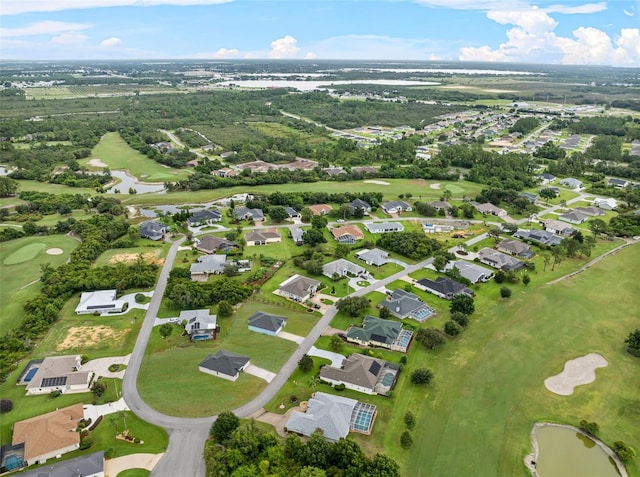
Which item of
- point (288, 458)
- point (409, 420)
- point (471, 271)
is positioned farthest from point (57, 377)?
point (471, 271)

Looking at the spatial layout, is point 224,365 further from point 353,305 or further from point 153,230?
point 153,230

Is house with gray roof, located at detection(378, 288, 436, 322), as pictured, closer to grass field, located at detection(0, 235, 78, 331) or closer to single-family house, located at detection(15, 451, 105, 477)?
single-family house, located at detection(15, 451, 105, 477)

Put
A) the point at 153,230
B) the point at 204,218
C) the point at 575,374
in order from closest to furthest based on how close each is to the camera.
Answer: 1. the point at 575,374
2. the point at 153,230
3. the point at 204,218

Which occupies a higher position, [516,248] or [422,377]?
[516,248]

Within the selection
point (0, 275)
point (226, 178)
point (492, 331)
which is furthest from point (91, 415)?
point (226, 178)

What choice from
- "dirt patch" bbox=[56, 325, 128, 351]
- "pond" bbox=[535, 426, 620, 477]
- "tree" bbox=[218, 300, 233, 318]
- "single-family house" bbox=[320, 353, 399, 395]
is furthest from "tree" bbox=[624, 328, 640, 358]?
"dirt patch" bbox=[56, 325, 128, 351]

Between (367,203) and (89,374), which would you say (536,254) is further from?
(89,374)
